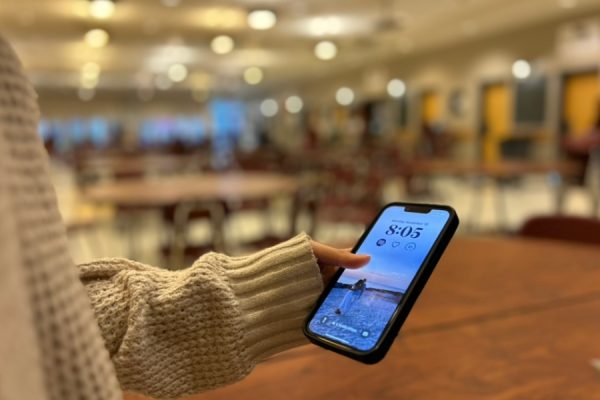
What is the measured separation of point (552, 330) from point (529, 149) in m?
10.3

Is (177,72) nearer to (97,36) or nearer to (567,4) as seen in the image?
(97,36)

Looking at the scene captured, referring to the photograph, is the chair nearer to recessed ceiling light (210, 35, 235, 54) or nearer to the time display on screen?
the time display on screen

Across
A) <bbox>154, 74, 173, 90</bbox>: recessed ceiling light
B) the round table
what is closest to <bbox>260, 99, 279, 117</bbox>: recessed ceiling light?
<bbox>154, 74, 173, 90</bbox>: recessed ceiling light

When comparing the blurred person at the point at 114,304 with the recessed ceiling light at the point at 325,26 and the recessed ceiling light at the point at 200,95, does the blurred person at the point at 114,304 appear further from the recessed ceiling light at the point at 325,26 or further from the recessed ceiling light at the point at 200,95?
the recessed ceiling light at the point at 200,95

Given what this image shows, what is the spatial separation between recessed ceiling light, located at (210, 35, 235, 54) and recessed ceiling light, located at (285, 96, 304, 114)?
30.5ft

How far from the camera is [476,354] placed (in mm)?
917

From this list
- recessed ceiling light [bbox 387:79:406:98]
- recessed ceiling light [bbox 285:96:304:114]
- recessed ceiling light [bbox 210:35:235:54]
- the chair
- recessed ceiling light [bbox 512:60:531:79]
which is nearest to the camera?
the chair

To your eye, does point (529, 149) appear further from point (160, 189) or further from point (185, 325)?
point (185, 325)

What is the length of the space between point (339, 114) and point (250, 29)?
9070mm

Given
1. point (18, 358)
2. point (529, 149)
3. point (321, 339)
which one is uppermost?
point (18, 358)

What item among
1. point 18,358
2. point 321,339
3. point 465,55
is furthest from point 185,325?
point 465,55

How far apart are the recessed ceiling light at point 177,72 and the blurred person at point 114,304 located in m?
16.0

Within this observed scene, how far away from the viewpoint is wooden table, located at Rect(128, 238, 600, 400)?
790 mm

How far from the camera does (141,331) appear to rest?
58 centimetres
